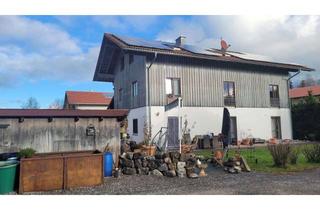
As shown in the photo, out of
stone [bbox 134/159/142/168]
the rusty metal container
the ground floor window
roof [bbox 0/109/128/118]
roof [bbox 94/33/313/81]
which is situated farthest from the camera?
the ground floor window

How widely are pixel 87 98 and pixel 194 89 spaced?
26.7 m

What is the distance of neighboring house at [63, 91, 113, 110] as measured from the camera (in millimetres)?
42303

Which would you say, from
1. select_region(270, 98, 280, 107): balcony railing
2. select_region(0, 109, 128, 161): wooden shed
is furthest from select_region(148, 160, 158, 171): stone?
select_region(270, 98, 280, 107): balcony railing

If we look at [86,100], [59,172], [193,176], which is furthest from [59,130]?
[86,100]

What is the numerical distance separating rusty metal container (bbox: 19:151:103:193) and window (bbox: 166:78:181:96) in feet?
35.1

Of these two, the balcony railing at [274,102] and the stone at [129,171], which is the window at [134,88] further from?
the balcony railing at [274,102]

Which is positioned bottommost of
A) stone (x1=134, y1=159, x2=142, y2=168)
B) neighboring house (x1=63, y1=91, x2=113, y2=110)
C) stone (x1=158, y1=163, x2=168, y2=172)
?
stone (x1=158, y1=163, x2=168, y2=172)

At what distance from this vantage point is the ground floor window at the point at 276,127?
23859 millimetres

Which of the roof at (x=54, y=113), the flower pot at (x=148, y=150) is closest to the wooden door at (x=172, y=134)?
the flower pot at (x=148, y=150)

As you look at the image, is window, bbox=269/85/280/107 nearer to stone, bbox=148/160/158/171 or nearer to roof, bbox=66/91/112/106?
stone, bbox=148/160/158/171

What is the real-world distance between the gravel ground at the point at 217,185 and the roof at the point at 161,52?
10027 mm

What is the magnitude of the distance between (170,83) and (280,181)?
11.7m

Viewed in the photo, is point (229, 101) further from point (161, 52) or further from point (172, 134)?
point (161, 52)

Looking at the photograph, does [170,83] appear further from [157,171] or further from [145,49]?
[157,171]
